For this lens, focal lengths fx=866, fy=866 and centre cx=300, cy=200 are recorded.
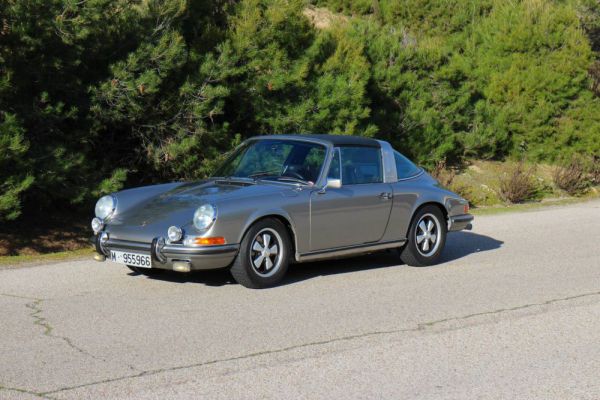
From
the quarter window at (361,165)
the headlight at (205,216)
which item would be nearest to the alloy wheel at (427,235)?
the quarter window at (361,165)

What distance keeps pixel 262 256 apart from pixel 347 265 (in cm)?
206

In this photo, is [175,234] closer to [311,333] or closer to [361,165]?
[311,333]

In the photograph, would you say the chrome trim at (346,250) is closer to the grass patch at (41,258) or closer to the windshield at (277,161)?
the windshield at (277,161)

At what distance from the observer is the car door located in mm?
8969

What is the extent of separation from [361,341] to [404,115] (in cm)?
1273

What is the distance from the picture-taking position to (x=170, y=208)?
8.62 meters

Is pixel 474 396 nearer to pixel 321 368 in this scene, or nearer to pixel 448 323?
pixel 321 368

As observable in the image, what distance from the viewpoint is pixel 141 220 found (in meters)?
8.55

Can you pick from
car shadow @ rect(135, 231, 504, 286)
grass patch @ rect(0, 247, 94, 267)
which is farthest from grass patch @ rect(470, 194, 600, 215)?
grass patch @ rect(0, 247, 94, 267)

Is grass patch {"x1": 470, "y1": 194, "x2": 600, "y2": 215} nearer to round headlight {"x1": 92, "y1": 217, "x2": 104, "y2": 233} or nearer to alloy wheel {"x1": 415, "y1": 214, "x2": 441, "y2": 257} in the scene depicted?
alloy wheel {"x1": 415, "y1": 214, "x2": 441, "y2": 257}

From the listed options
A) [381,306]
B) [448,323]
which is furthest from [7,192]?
[448,323]

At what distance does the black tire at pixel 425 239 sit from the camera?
33.0 ft

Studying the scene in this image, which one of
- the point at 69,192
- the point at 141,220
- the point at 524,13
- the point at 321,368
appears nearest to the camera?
the point at 321,368

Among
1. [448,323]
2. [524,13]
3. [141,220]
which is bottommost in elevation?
[448,323]
